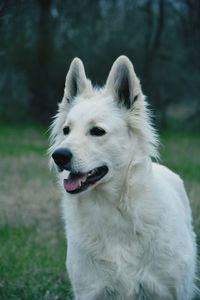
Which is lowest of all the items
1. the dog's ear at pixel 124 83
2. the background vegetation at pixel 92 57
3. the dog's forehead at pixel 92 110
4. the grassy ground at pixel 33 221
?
the background vegetation at pixel 92 57

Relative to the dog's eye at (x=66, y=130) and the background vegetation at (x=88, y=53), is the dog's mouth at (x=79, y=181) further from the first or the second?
the background vegetation at (x=88, y=53)

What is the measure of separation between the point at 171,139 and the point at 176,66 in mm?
5901

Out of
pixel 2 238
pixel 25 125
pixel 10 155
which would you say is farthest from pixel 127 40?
pixel 2 238

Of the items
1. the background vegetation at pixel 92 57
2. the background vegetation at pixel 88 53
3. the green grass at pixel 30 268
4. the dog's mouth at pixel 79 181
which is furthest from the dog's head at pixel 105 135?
the background vegetation at pixel 88 53

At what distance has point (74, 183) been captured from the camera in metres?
4.79

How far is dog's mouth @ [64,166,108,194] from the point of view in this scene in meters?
4.76

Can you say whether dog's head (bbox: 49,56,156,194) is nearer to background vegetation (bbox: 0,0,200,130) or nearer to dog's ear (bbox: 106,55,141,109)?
dog's ear (bbox: 106,55,141,109)

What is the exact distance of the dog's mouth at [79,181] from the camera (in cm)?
476

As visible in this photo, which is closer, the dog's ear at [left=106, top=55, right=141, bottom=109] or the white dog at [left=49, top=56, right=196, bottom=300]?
the white dog at [left=49, top=56, right=196, bottom=300]

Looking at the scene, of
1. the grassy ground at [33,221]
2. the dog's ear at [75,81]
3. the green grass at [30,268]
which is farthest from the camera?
the grassy ground at [33,221]

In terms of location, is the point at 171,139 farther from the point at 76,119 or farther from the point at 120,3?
the point at 76,119

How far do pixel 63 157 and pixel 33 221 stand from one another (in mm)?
4868

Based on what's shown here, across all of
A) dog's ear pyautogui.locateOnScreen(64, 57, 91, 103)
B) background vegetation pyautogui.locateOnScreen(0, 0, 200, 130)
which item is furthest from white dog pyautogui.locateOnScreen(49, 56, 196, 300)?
background vegetation pyautogui.locateOnScreen(0, 0, 200, 130)

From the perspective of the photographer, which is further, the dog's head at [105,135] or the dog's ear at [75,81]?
the dog's ear at [75,81]
